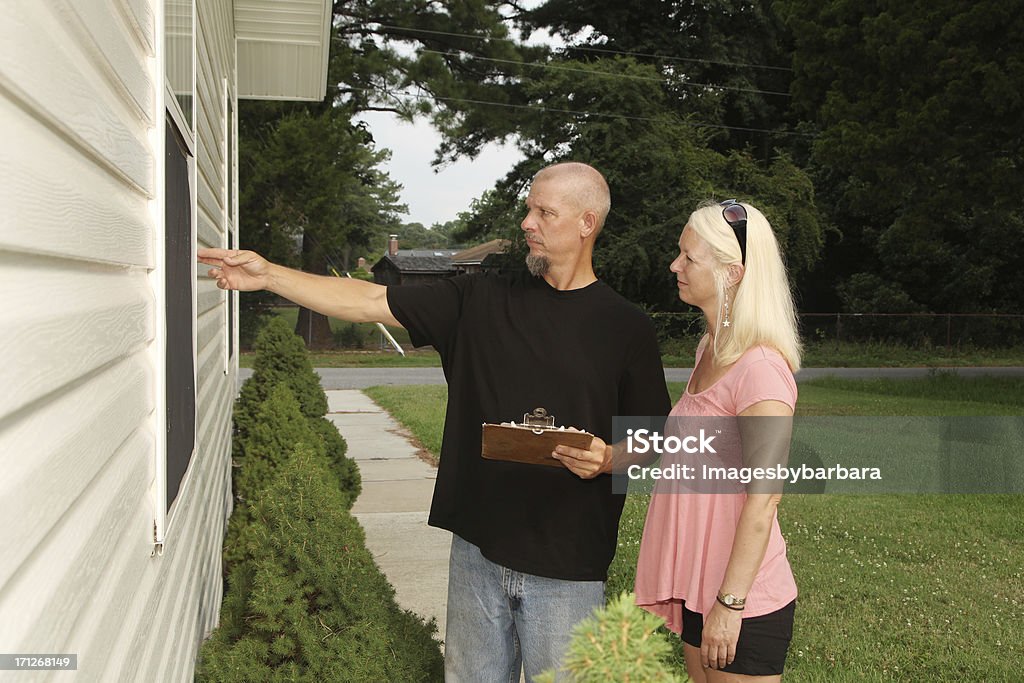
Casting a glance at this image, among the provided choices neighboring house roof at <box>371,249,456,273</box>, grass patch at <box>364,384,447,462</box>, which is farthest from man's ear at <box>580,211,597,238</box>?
neighboring house roof at <box>371,249,456,273</box>

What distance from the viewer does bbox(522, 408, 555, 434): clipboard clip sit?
2660 millimetres

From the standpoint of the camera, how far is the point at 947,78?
16.8 m

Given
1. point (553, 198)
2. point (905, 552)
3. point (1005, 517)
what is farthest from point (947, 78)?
point (553, 198)

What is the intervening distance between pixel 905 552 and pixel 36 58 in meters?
7.46

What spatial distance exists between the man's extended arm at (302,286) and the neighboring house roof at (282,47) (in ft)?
13.3

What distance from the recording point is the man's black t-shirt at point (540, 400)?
286 cm

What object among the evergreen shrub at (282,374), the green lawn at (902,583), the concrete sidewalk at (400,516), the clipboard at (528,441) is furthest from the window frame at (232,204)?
the clipboard at (528,441)

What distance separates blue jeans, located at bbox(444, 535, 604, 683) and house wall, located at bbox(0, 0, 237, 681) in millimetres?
948

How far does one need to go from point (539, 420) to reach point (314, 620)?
1.03m

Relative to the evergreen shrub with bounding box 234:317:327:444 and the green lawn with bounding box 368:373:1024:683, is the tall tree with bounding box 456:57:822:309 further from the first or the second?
the evergreen shrub with bounding box 234:317:327:444

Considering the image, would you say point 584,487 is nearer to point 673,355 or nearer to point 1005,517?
point 1005,517

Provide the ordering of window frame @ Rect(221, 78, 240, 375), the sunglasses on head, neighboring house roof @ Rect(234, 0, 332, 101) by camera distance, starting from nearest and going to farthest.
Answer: the sunglasses on head, neighboring house roof @ Rect(234, 0, 332, 101), window frame @ Rect(221, 78, 240, 375)

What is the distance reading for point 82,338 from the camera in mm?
1257

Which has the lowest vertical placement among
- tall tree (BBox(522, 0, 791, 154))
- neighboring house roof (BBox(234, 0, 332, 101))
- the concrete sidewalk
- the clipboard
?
the concrete sidewalk
